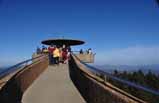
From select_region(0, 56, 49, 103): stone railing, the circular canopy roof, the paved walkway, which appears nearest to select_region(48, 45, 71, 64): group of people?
the paved walkway

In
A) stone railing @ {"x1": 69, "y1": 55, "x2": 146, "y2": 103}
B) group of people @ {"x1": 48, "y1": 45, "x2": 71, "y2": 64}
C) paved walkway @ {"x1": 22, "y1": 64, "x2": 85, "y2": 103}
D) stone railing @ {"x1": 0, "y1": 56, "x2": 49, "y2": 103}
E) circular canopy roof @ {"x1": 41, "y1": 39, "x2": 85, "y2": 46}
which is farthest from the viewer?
circular canopy roof @ {"x1": 41, "y1": 39, "x2": 85, "y2": 46}

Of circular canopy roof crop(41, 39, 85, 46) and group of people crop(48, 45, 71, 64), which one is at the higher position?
circular canopy roof crop(41, 39, 85, 46)

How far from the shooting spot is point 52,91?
22.1 meters

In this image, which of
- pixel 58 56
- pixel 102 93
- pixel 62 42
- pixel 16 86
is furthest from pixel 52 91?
pixel 62 42

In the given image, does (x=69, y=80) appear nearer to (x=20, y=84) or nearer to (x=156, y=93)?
(x=20, y=84)

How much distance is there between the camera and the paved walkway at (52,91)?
62.5 feet

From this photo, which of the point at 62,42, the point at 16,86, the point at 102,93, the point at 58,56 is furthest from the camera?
the point at 62,42

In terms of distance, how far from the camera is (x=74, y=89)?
74.8 feet

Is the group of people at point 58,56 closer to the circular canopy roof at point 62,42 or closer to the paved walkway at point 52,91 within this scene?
the paved walkway at point 52,91

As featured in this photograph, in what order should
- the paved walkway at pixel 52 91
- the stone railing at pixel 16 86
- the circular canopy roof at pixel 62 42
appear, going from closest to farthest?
the stone railing at pixel 16 86 < the paved walkway at pixel 52 91 < the circular canopy roof at pixel 62 42

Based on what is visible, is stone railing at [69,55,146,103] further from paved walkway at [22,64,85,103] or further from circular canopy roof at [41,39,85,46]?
circular canopy roof at [41,39,85,46]

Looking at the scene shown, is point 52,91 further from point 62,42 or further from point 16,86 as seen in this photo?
point 62,42

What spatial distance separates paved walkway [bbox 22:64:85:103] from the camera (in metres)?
19.1

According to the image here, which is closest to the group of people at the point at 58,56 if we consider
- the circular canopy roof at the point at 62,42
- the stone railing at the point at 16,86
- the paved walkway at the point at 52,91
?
the paved walkway at the point at 52,91
